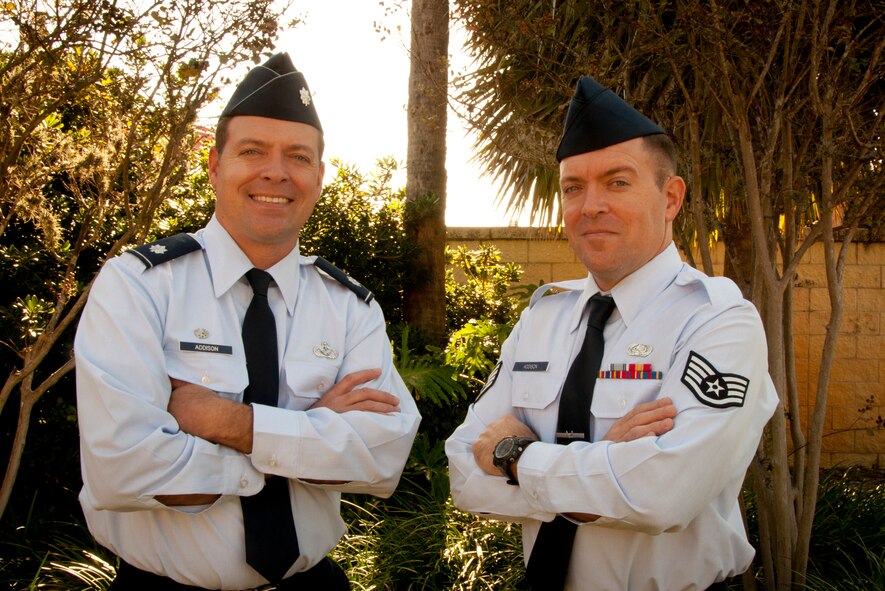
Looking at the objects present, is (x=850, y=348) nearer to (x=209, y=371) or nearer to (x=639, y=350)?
(x=639, y=350)

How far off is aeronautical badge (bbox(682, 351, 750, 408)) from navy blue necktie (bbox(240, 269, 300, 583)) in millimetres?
1155

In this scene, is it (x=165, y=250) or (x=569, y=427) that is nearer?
(x=569, y=427)

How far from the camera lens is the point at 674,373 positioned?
2.13 m

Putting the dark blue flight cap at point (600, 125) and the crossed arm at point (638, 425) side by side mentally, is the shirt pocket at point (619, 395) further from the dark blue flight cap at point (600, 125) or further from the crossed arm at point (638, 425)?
the dark blue flight cap at point (600, 125)

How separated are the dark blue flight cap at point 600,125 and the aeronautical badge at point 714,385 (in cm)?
71

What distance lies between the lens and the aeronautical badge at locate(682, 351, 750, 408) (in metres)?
2.03

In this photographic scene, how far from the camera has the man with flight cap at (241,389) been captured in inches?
82.1

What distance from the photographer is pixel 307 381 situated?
2.41 m

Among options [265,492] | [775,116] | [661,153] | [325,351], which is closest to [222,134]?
[325,351]

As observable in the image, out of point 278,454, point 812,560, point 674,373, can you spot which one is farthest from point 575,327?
point 812,560

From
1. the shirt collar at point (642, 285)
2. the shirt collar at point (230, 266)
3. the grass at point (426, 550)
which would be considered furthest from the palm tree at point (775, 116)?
the shirt collar at point (230, 266)

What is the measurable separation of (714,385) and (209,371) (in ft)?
4.55

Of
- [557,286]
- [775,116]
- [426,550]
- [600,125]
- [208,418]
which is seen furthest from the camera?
[426,550]

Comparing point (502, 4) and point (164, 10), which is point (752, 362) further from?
point (502, 4)
